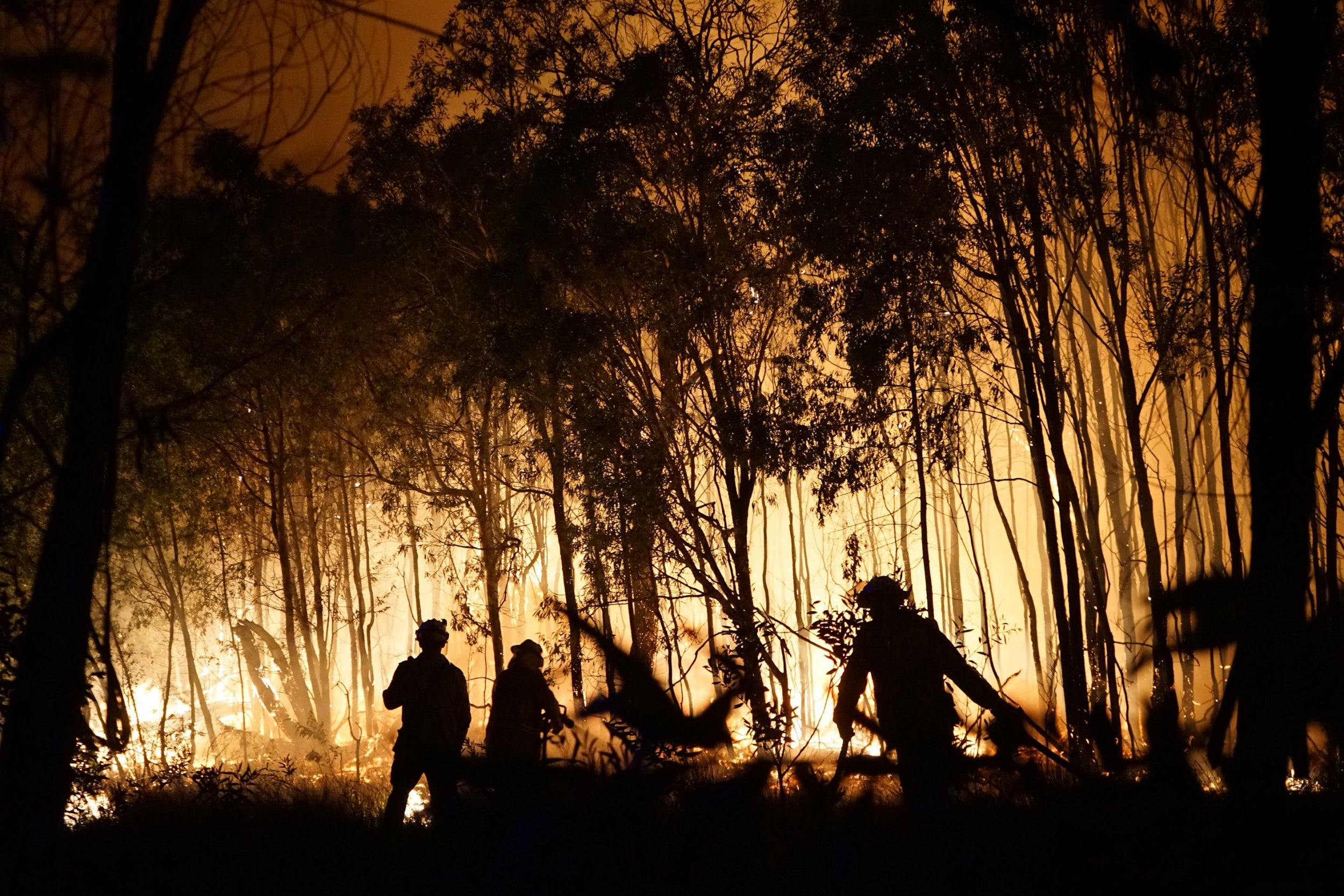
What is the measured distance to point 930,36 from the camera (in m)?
9.25

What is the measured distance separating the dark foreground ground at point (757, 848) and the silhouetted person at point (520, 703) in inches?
42.8

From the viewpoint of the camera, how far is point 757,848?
450cm

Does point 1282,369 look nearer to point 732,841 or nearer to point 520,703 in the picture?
point 732,841

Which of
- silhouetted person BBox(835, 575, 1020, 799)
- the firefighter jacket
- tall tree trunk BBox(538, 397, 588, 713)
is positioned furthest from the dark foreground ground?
tall tree trunk BBox(538, 397, 588, 713)

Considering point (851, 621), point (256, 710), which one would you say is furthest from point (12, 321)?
point (256, 710)

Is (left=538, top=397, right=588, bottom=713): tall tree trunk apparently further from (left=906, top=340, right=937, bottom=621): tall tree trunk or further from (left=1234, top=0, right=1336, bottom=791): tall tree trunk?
(left=1234, top=0, right=1336, bottom=791): tall tree trunk

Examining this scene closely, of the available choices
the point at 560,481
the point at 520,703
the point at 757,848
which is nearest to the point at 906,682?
the point at 757,848

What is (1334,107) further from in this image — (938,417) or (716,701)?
(716,701)

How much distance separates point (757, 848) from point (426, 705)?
276 cm

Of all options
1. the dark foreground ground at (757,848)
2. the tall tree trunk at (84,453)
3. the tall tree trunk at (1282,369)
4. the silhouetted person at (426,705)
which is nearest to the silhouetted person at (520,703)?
the silhouetted person at (426,705)

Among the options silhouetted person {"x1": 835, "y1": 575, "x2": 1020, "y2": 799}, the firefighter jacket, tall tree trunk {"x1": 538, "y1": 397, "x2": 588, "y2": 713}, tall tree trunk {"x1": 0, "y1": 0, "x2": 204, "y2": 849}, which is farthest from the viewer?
tall tree trunk {"x1": 538, "y1": 397, "x2": 588, "y2": 713}

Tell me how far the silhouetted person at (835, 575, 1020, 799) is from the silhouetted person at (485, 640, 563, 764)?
219 cm

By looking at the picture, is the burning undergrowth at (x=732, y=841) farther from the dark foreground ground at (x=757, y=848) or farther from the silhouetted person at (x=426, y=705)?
the silhouetted person at (x=426, y=705)

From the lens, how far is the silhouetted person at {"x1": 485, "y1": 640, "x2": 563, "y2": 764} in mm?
6508
